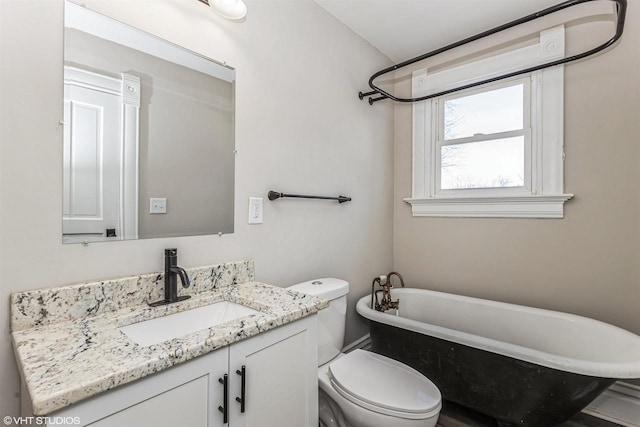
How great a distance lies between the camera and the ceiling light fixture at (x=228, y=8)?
1.27m

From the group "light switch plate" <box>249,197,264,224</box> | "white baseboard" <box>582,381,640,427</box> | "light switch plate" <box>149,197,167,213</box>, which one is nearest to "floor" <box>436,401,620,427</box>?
"white baseboard" <box>582,381,640,427</box>

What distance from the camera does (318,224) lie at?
1902 millimetres

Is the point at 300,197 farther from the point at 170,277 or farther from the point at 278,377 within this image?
the point at 278,377

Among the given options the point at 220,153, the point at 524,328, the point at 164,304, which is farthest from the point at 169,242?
the point at 524,328

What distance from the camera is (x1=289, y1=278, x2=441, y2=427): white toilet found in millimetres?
1189

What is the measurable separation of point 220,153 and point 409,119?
176 cm

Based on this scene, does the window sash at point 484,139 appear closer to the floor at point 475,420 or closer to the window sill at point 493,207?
the window sill at point 493,207

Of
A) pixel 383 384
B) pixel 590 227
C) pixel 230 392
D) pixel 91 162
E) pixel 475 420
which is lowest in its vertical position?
pixel 475 420

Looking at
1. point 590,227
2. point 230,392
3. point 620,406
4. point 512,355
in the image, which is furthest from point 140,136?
point 620,406

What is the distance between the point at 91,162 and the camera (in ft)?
3.38

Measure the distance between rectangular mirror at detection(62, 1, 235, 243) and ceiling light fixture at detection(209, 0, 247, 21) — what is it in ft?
0.66

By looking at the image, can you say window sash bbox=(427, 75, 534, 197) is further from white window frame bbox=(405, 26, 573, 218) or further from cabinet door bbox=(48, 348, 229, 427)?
cabinet door bbox=(48, 348, 229, 427)

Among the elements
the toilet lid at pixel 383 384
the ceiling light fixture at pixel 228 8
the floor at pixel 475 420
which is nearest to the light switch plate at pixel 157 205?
the ceiling light fixture at pixel 228 8

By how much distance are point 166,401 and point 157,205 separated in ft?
2.40
